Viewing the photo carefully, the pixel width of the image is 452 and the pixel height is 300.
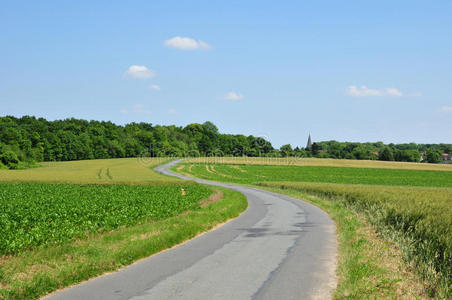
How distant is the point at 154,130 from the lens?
194 meters

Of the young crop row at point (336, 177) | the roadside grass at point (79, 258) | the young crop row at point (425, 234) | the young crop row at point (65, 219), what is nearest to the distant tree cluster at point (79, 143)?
the young crop row at point (336, 177)

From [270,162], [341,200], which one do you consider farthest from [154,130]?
[341,200]

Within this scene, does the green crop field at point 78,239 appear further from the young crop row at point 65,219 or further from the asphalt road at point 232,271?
the asphalt road at point 232,271

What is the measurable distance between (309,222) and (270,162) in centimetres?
10510

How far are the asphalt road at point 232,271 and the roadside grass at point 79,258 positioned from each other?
0.39m

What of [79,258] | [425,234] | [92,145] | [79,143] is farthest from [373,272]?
[92,145]

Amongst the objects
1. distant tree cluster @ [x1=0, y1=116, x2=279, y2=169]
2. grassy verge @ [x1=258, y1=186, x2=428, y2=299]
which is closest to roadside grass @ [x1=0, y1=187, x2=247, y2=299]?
grassy verge @ [x1=258, y1=186, x2=428, y2=299]

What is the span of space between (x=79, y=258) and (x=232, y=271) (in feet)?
14.5

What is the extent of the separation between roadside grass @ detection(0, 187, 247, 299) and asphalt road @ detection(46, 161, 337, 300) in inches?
15.5

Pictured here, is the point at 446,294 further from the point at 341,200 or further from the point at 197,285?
the point at 341,200

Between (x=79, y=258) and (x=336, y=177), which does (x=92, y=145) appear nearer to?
(x=336, y=177)

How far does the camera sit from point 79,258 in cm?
1135

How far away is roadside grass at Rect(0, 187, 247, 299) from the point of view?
29.7ft

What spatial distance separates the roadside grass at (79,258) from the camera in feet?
29.7
